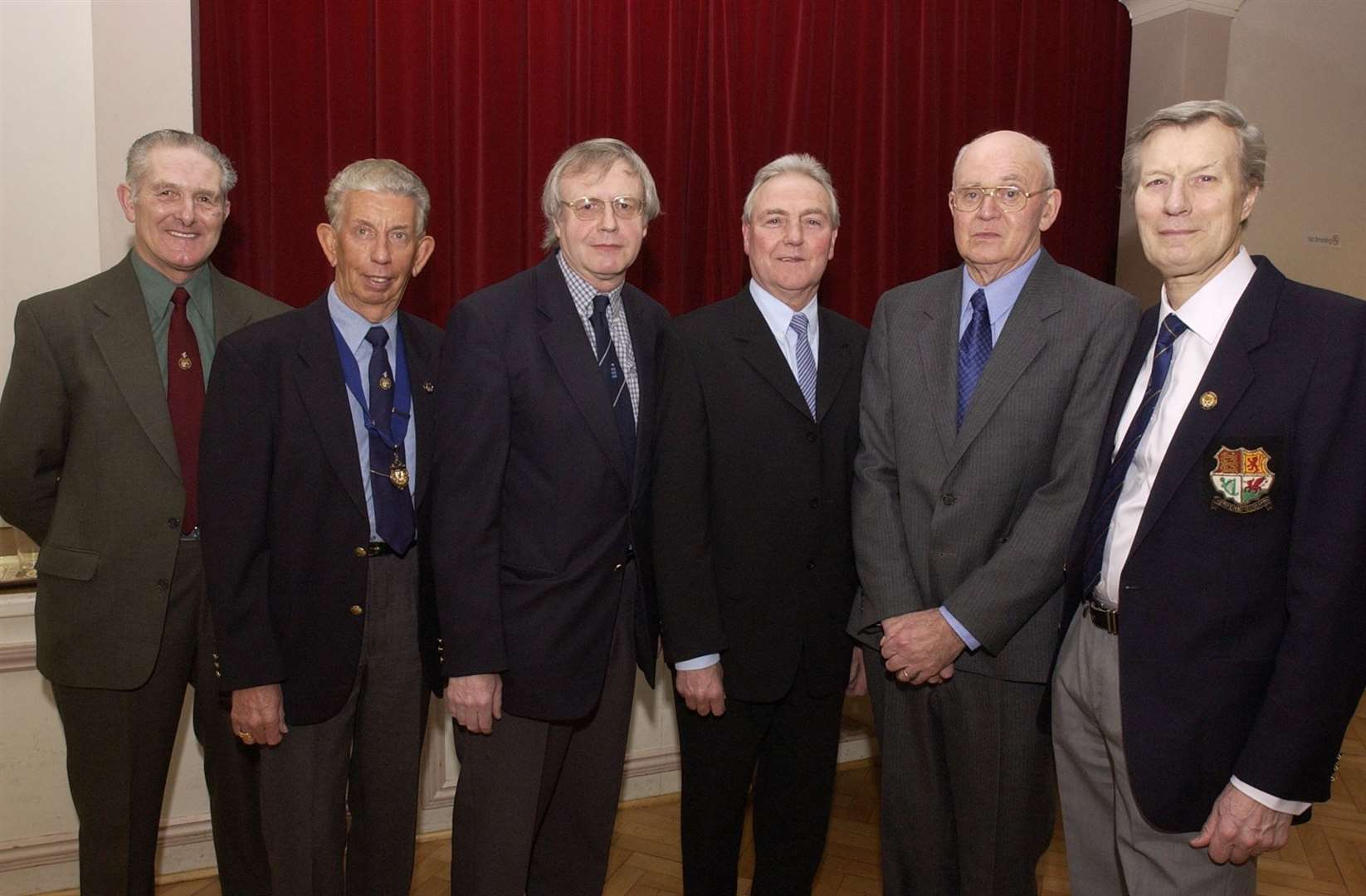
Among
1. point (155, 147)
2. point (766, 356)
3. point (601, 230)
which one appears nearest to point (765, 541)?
point (766, 356)

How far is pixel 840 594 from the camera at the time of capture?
232 centimetres

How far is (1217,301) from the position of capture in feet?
5.65

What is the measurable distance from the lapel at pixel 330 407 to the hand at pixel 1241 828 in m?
1.68

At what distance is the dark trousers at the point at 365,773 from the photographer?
2.07 metres

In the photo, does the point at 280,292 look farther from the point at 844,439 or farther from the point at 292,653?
the point at 844,439

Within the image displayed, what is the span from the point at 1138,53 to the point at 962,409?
329cm

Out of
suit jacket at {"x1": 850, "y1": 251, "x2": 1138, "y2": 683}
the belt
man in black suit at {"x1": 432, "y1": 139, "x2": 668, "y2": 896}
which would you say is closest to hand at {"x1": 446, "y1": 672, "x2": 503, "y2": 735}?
man in black suit at {"x1": 432, "y1": 139, "x2": 668, "y2": 896}

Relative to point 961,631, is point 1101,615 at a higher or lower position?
higher

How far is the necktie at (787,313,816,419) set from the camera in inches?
91.9

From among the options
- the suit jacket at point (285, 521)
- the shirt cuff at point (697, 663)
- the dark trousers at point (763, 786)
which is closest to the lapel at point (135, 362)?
the suit jacket at point (285, 521)

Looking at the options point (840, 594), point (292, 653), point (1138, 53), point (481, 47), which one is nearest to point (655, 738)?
point (840, 594)

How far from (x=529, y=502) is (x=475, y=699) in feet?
1.35

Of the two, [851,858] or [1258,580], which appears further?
[851,858]

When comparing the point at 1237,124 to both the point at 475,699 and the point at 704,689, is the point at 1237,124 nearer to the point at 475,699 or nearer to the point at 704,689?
the point at 704,689
